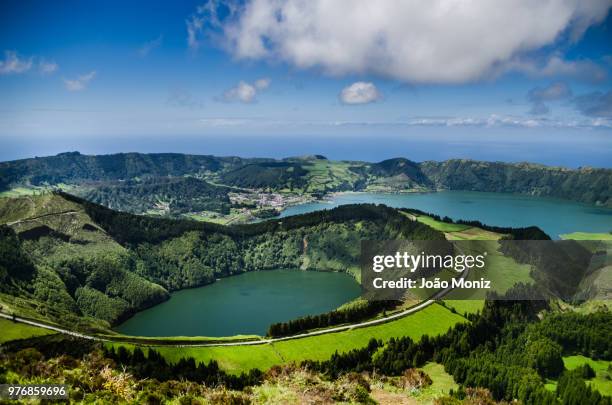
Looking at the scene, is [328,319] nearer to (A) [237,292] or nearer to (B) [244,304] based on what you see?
(B) [244,304]

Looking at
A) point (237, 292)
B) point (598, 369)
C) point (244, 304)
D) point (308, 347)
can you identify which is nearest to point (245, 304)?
point (244, 304)

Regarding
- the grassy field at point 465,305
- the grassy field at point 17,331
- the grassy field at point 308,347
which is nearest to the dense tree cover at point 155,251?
the grassy field at point 308,347

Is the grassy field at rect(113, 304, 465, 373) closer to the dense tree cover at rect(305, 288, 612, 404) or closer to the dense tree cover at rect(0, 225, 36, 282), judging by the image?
the dense tree cover at rect(305, 288, 612, 404)

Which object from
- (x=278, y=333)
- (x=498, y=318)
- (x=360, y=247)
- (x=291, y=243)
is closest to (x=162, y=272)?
(x=291, y=243)

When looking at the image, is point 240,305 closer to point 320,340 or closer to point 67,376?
point 320,340

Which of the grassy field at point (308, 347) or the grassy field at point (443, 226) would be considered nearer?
the grassy field at point (308, 347)

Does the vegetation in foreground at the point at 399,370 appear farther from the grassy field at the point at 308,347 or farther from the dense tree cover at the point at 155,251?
the dense tree cover at the point at 155,251
